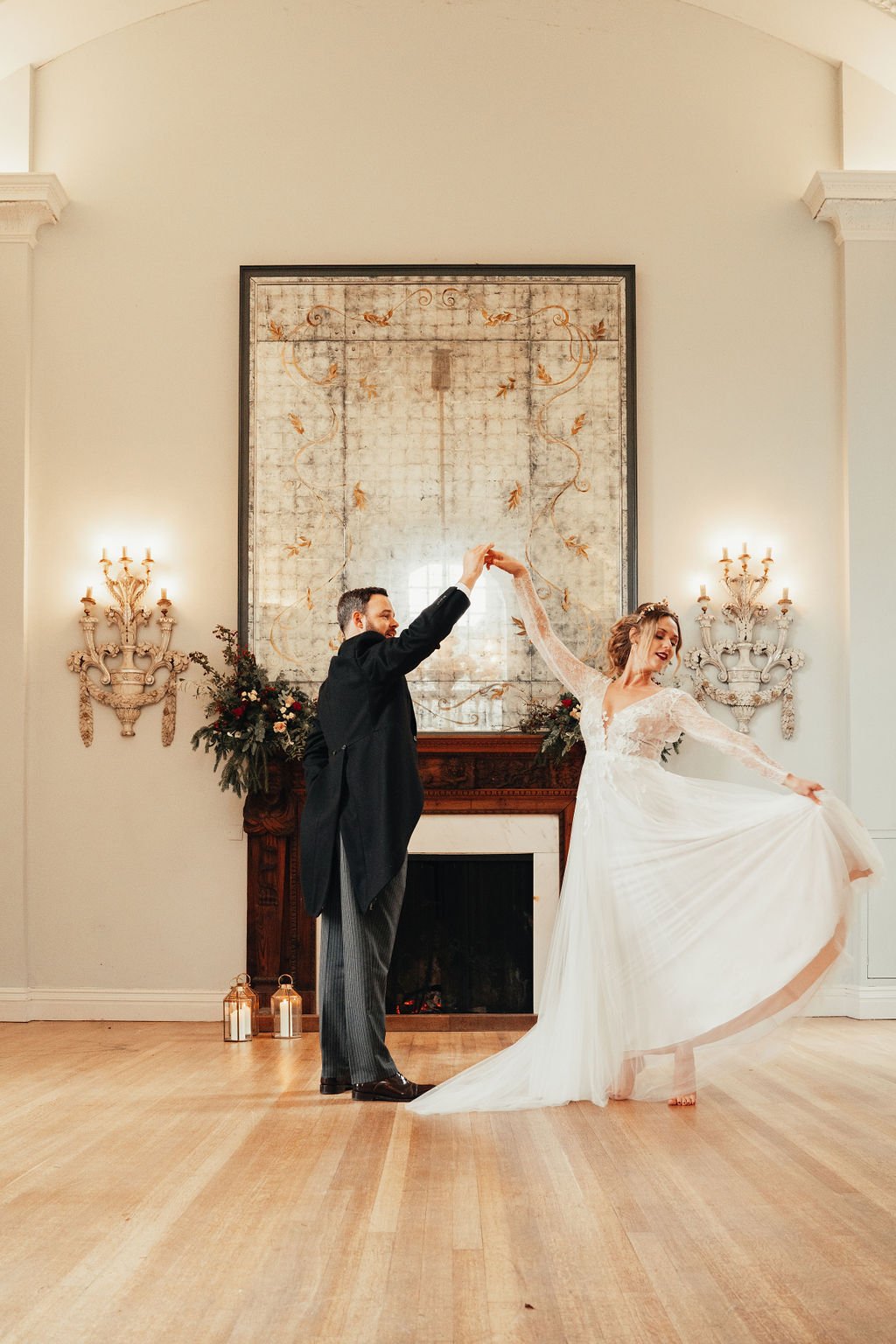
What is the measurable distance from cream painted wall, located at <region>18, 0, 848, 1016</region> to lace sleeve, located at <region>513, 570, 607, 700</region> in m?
2.14

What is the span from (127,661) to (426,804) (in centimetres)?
177

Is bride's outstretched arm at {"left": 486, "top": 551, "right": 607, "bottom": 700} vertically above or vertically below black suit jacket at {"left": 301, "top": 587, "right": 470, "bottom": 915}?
above

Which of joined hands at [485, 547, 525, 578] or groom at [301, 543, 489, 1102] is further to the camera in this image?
joined hands at [485, 547, 525, 578]

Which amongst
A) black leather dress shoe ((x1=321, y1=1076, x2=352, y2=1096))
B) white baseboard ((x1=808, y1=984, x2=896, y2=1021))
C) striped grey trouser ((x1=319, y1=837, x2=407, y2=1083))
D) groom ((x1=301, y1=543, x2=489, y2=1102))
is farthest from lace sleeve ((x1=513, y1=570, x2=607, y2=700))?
white baseboard ((x1=808, y1=984, x2=896, y2=1021))

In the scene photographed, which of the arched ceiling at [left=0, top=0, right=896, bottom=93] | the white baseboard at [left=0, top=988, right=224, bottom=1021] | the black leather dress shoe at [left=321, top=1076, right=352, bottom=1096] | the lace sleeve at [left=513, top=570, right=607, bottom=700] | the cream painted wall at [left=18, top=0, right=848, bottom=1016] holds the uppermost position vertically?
the arched ceiling at [left=0, top=0, right=896, bottom=93]

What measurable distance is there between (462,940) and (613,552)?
87.5 inches

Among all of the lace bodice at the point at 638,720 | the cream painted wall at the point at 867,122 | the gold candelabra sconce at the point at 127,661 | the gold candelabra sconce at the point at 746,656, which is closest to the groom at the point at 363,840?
the lace bodice at the point at 638,720

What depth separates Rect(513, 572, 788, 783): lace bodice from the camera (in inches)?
170

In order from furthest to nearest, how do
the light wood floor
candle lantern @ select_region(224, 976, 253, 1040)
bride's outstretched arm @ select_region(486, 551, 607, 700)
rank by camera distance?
candle lantern @ select_region(224, 976, 253, 1040) → bride's outstretched arm @ select_region(486, 551, 607, 700) → the light wood floor

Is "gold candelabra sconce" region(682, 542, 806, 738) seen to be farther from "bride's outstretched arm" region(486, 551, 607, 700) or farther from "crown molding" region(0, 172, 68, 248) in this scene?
"crown molding" region(0, 172, 68, 248)

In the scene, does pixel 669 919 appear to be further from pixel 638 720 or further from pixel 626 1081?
pixel 638 720

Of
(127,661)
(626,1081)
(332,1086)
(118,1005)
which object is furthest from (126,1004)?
(626,1081)

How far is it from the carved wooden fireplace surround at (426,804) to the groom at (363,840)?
1929 millimetres

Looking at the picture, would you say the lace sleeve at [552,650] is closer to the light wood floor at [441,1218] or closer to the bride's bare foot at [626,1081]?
the bride's bare foot at [626,1081]
